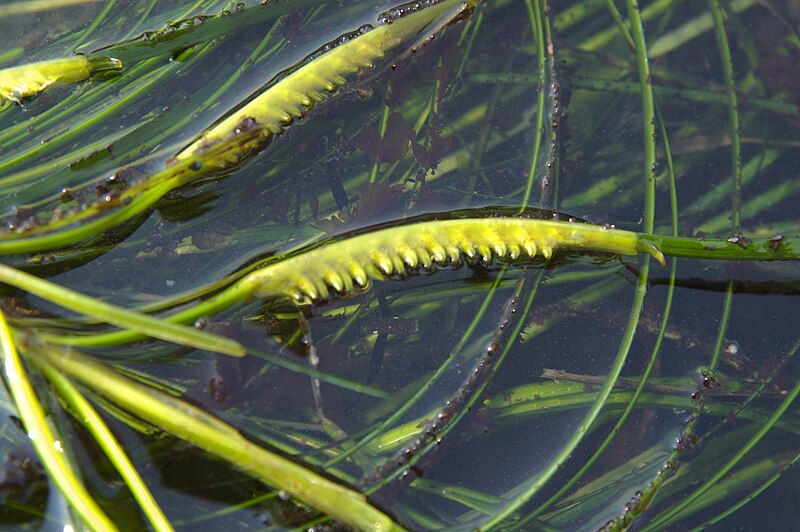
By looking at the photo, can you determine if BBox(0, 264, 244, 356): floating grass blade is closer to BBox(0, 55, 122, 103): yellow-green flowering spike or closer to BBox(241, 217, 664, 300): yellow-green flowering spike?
BBox(241, 217, 664, 300): yellow-green flowering spike

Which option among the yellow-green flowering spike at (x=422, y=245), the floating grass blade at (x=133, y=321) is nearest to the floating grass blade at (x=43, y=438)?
the floating grass blade at (x=133, y=321)

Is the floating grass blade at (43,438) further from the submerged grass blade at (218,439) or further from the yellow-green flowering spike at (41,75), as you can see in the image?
the yellow-green flowering spike at (41,75)

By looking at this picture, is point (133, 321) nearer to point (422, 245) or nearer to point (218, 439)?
point (218, 439)

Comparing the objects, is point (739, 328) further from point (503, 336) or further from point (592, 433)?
point (503, 336)

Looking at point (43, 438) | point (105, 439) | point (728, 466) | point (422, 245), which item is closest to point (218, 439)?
point (105, 439)

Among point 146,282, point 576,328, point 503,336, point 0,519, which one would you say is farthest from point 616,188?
point 0,519

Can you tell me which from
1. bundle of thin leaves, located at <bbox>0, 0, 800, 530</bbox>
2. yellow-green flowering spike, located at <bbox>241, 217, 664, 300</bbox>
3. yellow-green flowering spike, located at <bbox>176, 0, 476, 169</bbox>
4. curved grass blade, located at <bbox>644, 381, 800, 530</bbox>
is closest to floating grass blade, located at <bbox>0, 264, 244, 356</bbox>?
bundle of thin leaves, located at <bbox>0, 0, 800, 530</bbox>
